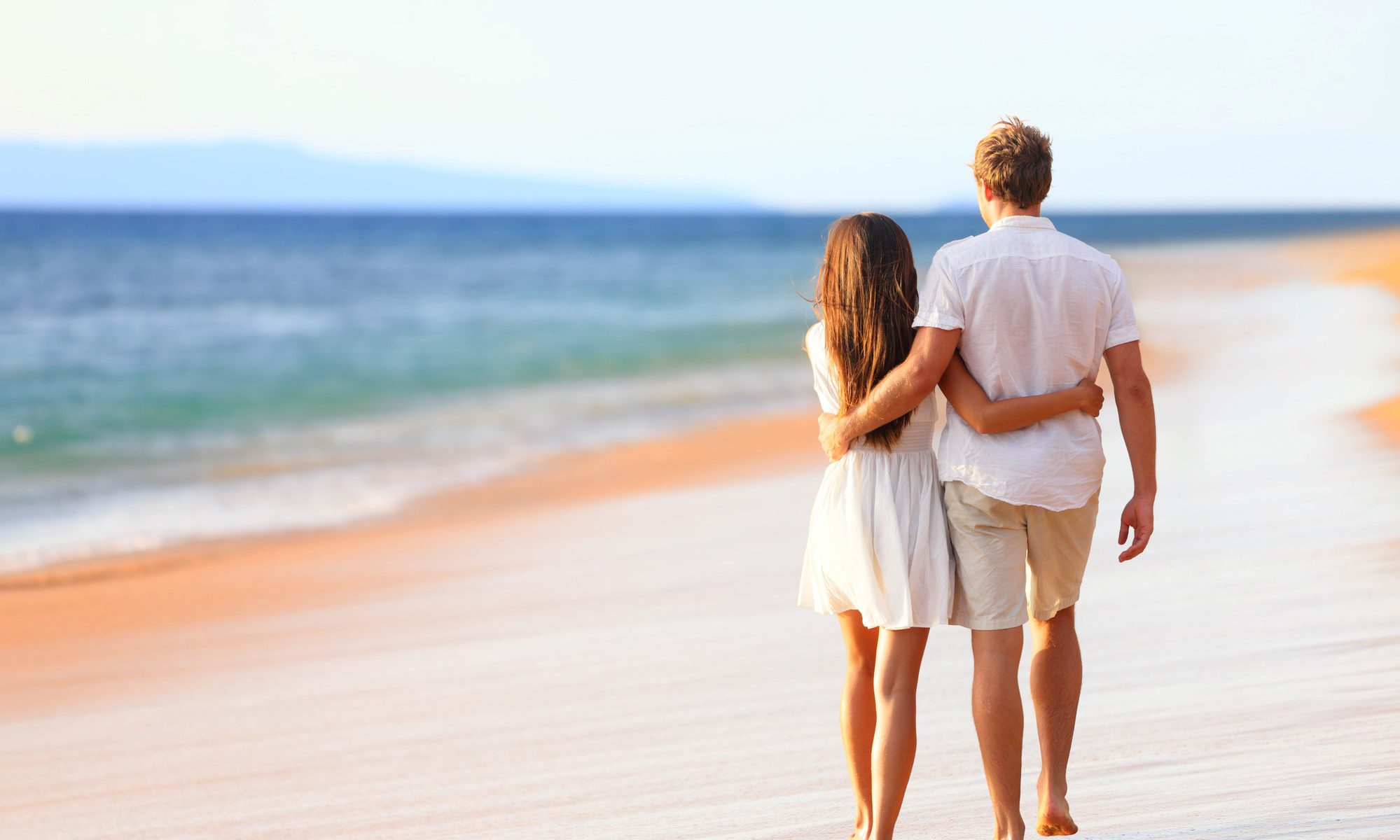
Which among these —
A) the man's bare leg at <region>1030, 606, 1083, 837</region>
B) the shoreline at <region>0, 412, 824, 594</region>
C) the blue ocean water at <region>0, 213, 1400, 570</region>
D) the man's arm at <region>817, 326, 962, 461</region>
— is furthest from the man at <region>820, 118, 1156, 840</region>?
the shoreline at <region>0, 412, 824, 594</region>

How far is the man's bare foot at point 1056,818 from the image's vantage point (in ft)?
9.17

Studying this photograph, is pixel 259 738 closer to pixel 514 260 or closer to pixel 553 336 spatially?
pixel 553 336

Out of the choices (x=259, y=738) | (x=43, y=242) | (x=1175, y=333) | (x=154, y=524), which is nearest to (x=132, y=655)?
(x=259, y=738)

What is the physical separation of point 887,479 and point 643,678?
67.7 inches

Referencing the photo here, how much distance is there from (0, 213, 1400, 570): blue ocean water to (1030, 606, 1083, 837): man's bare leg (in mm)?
1052

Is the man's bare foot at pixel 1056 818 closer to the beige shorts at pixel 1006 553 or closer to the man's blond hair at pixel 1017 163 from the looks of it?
the beige shorts at pixel 1006 553

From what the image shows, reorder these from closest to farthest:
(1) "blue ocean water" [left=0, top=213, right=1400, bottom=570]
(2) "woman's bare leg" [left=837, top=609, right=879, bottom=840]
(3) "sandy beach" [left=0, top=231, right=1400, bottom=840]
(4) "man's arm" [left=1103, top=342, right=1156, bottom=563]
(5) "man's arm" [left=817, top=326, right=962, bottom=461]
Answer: (5) "man's arm" [left=817, top=326, right=962, bottom=461] → (4) "man's arm" [left=1103, top=342, right=1156, bottom=563] → (2) "woman's bare leg" [left=837, top=609, right=879, bottom=840] → (3) "sandy beach" [left=0, top=231, right=1400, bottom=840] → (1) "blue ocean water" [left=0, top=213, right=1400, bottom=570]

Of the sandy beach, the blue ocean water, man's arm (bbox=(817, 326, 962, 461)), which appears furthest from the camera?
the blue ocean water

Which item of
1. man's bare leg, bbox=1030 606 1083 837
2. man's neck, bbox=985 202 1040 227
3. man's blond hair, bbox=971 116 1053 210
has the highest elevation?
man's blond hair, bbox=971 116 1053 210

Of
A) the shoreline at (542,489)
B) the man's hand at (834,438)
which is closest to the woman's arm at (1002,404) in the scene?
the man's hand at (834,438)

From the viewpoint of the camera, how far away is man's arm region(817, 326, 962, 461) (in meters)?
2.54

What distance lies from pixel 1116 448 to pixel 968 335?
5.24 m

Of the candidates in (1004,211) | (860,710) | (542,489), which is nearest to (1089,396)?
(1004,211)

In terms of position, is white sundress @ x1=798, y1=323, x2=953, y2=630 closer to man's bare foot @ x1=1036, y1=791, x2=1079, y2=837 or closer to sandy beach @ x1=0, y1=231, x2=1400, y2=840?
man's bare foot @ x1=1036, y1=791, x2=1079, y2=837
